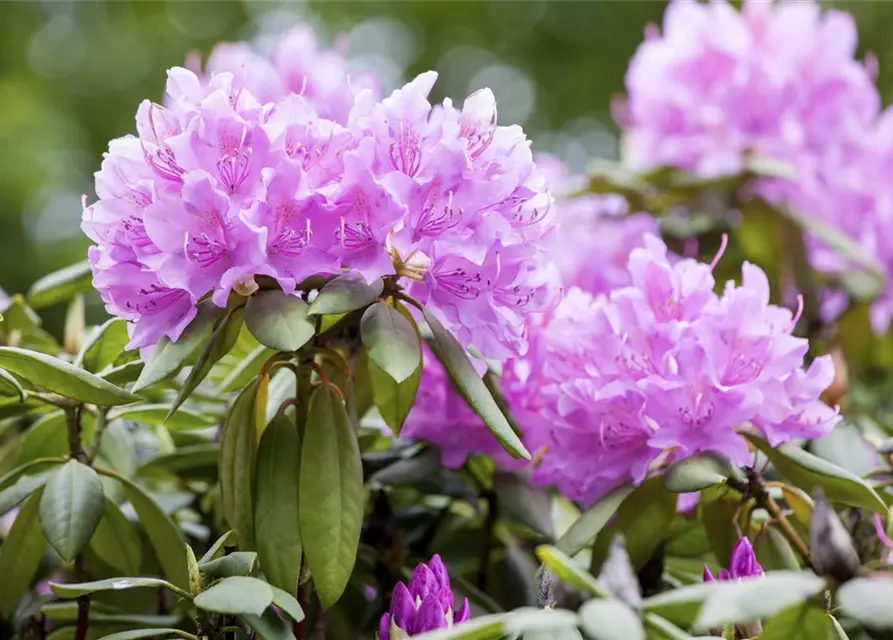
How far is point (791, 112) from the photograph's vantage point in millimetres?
1514

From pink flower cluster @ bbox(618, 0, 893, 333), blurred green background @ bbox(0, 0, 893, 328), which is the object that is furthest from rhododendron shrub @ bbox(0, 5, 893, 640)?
blurred green background @ bbox(0, 0, 893, 328)

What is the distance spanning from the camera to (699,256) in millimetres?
1479

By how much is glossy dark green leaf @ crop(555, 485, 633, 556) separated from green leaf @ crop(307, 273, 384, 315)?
25 centimetres

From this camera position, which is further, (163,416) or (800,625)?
(163,416)

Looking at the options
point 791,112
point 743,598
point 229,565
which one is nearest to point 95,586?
point 229,565

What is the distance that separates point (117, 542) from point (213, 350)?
28 cm

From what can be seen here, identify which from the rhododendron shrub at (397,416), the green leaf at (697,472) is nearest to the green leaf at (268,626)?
the rhododendron shrub at (397,416)

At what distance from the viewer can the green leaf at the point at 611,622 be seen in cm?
49

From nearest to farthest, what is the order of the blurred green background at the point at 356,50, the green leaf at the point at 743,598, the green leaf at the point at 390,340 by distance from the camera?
1. the green leaf at the point at 743,598
2. the green leaf at the point at 390,340
3. the blurred green background at the point at 356,50

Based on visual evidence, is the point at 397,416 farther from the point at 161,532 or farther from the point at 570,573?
the point at 570,573

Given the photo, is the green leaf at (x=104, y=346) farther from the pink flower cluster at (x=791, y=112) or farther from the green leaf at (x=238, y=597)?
the pink flower cluster at (x=791, y=112)

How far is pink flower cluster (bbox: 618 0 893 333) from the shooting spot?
151 centimetres

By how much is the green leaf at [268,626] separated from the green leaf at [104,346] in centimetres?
30

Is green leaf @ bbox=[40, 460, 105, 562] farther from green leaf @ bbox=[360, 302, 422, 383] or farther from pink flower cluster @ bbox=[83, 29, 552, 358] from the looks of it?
green leaf @ bbox=[360, 302, 422, 383]
